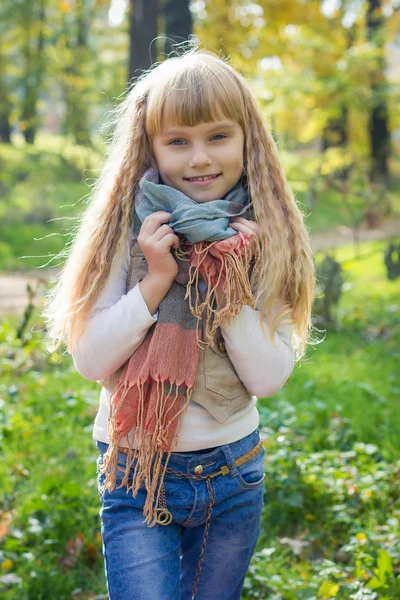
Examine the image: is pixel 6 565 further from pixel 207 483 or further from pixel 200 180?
pixel 200 180

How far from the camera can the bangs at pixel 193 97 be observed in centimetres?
183

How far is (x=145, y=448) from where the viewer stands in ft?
5.90

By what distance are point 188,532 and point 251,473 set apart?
259mm

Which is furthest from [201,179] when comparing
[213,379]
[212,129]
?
[213,379]

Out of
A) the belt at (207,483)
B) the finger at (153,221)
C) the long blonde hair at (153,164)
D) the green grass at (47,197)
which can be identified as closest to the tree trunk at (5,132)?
the green grass at (47,197)

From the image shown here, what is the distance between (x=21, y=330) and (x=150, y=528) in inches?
126

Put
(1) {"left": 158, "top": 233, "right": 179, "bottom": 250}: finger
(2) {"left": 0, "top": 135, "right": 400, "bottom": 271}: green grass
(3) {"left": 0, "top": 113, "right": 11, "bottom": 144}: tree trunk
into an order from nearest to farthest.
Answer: (1) {"left": 158, "top": 233, "right": 179, "bottom": 250}: finger, (2) {"left": 0, "top": 135, "right": 400, "bottom": 271}: green grass, (3) {"left": 0, "top": 113, "right": 11, "bottom": 144}: tree trunk

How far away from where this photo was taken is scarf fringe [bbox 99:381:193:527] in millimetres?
1772

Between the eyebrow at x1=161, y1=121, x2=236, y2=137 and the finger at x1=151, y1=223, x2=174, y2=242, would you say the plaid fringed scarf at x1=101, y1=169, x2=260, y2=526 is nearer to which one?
the finger at x1=151, y1=223, x2=174, y2=242

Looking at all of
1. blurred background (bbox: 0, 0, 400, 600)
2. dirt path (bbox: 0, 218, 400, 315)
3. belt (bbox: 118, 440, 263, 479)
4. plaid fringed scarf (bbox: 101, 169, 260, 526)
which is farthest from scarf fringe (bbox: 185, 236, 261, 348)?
dirt path (bbox: 0, 218, 400, 315)

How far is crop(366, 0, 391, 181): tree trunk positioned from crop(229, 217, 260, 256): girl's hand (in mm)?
11226

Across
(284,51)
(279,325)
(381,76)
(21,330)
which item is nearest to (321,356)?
(21,330)

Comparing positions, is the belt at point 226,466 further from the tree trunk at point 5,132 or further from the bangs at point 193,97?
the tree trunk at point 5,132

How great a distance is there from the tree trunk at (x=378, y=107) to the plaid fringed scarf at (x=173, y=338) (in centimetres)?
1135
